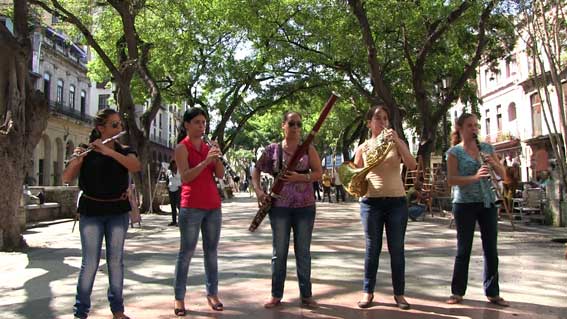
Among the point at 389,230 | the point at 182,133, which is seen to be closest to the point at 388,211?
the point at 389,230

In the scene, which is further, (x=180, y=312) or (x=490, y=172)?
(x=490, y=172)

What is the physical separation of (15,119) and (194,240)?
226 inches

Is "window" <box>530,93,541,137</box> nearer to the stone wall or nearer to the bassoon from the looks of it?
the stone wall

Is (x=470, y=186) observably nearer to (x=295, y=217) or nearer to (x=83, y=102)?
(x=295, y=217)

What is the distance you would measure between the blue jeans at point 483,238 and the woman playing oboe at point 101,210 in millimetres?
2969

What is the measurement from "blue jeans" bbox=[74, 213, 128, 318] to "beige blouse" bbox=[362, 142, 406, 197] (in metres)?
2.18

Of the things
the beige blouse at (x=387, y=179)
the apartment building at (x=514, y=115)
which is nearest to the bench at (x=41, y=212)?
the beige blouse at (x=387, y=179)

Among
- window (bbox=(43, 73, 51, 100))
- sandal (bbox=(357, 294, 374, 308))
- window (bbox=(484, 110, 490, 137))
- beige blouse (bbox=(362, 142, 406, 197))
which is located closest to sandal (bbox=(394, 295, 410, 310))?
sandal (bbox=(357, 294, 374, 308))

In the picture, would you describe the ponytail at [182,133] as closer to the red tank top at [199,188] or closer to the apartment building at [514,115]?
the red tank top at [199,188]

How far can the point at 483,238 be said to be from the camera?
188 inches

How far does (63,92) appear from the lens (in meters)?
40.5

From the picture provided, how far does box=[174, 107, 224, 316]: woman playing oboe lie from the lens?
4.48 metres

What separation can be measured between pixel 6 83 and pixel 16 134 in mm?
962

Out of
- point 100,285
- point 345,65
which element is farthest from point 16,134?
point 345,65
